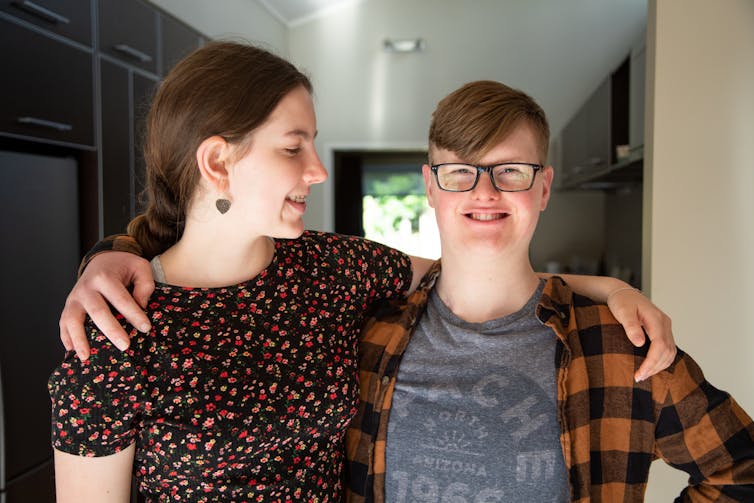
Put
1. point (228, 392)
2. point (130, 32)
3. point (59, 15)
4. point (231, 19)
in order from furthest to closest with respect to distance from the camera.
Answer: point (231, 19) < point (130, 32) < point (59, 15) < point (228, 392)

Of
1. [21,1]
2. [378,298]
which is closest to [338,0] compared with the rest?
[21,1]

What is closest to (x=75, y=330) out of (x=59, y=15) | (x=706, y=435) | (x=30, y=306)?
(x=706, y=435)

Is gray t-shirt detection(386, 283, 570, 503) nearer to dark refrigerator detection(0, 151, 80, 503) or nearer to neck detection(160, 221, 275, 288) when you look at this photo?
neck detection(160, 221, 275, 288)

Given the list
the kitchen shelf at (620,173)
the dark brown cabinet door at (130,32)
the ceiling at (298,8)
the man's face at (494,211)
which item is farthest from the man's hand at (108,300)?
the ceiling at (298,8)

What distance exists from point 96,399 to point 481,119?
2.85 feet

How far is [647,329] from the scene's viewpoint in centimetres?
120

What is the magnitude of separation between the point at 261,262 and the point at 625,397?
2.41ft

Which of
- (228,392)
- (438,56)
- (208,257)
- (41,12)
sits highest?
(438,56)

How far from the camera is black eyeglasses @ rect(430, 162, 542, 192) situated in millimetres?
1316

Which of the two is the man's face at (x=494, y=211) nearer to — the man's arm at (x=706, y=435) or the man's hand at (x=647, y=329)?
the man's hand at (x=647, y=329)

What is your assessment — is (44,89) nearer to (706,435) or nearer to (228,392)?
(228,392)

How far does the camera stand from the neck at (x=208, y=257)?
120cm

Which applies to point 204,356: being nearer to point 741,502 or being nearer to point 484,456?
point 484,456

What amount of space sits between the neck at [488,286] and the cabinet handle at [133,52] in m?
2.24
